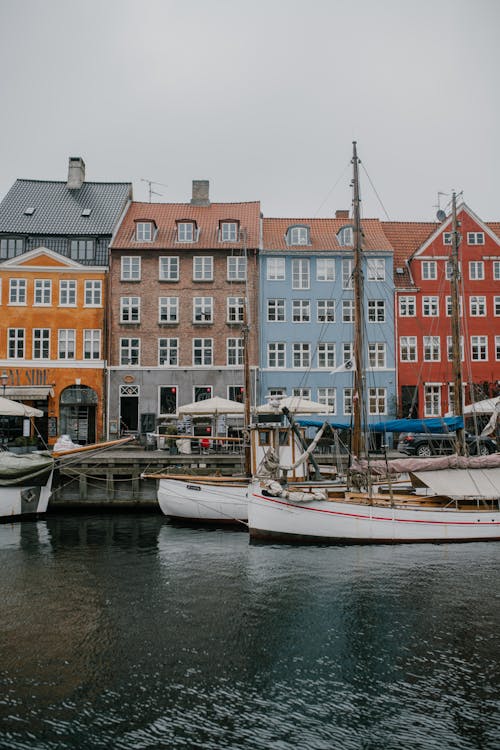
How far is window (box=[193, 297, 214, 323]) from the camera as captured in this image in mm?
41219

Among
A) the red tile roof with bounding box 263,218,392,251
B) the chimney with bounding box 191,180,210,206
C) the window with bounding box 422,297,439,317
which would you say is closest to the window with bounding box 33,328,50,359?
the chimney with bounding box 191,180,210,206

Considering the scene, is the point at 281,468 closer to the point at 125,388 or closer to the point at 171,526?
the point at 171,526

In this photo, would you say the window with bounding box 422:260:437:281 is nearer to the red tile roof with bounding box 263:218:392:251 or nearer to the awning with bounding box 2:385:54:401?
the red tile roof with bounding box 263:218:392:251

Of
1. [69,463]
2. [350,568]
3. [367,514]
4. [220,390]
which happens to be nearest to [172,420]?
[220,390]

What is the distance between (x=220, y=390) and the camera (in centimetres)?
4022

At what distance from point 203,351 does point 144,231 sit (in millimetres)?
9293

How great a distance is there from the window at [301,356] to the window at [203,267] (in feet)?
24.8

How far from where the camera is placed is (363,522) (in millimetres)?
20094

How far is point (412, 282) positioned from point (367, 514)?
26125mm

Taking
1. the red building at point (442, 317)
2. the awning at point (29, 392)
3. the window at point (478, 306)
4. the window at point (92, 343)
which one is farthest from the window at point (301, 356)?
the awning at point (29, 392)

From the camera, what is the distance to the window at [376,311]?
41.7 metres

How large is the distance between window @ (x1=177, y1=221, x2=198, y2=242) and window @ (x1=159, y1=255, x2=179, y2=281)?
4.95 ft

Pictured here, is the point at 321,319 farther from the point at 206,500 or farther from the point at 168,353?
the point at 206,500

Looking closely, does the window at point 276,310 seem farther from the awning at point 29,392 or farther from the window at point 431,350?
the awning at point 29,392
